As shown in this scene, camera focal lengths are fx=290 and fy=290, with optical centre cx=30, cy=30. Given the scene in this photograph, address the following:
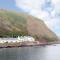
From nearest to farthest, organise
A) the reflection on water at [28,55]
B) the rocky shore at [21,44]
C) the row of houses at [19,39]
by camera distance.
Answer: the reflection on water at [28,55] < the rocky shore at [21,44] < the row of houses at [19,39]

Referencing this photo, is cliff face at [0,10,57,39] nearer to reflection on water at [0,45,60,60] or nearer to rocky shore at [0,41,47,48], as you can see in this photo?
rocky shore at [0,41,47,48]

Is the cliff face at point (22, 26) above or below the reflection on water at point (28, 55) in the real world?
above

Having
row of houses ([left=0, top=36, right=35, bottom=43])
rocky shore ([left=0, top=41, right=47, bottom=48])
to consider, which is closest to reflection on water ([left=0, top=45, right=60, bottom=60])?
rocky shore ([left=0, top=41, right=47, bottom=48])

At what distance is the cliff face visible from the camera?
40.2 m

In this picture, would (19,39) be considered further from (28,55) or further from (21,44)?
(28,55)

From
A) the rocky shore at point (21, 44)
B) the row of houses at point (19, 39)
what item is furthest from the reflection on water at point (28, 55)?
the row of houses at point (19, 39)

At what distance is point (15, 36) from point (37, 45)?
131 inches

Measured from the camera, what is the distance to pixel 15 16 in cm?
4288

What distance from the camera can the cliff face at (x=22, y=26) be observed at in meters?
40.2

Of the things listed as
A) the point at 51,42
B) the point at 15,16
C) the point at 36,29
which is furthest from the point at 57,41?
the point at 15,16

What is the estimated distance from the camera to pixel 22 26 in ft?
140

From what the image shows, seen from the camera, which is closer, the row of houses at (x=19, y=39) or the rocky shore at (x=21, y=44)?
the rocky shore at (x=21, y=44)

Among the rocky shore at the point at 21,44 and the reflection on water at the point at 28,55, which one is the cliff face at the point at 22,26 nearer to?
the rocky shore at the point at 21,44

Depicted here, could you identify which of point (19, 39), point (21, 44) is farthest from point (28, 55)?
point (19, 39)
